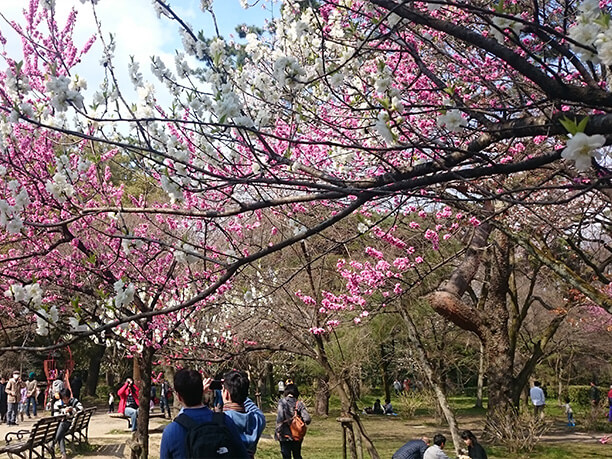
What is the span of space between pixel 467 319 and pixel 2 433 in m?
10.0

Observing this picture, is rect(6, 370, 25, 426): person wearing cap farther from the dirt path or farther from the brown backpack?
the brown backpack

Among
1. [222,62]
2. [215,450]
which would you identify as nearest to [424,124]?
[222,62]

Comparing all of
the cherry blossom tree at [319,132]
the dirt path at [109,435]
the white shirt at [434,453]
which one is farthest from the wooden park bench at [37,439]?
the white shirt at [434,453]

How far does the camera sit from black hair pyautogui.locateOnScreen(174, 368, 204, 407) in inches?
114

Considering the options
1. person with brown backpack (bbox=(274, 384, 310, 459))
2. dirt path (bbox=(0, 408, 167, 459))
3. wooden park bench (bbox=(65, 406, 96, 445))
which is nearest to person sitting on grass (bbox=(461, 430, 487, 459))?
person with brown backpack (bbox=(274, 384, 310, 459))

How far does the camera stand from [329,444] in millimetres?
11797

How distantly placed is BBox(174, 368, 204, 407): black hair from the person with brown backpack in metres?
3.71

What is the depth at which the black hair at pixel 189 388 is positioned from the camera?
2.89 meters

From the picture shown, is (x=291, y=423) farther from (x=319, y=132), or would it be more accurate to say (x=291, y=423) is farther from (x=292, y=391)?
(x=319, y=132)

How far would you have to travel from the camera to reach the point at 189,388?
2.90 metres

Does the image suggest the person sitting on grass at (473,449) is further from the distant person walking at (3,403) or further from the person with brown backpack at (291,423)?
the distant person walking at (3,403)

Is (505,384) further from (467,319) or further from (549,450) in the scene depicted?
(467,319)

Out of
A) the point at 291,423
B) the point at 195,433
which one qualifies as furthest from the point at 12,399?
the point at 195,433

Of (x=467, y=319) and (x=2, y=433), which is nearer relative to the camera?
(x=467, y=319)
